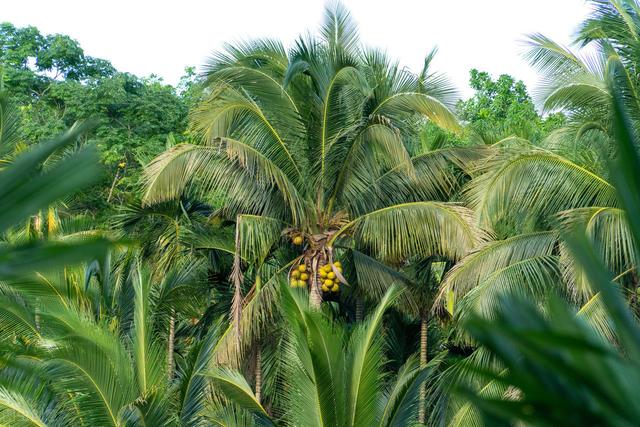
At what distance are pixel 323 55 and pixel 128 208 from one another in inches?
175

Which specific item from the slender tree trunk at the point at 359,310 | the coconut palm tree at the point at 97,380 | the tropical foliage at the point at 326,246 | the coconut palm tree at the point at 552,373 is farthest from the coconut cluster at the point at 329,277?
the coconut palm tree at the point at 552,373

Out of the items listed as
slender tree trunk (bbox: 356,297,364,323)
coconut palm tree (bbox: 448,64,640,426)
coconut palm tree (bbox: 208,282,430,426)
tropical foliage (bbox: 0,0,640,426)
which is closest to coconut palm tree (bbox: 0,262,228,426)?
tropical foliage (bbox: 0,0,640,426)

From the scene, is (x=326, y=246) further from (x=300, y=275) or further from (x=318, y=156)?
(x=318, y=156)

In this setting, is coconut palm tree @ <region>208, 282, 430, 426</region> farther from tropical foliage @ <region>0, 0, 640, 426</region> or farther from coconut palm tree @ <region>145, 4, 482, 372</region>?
coconut palm tree @ <region>145, 4, 482, 372</region>

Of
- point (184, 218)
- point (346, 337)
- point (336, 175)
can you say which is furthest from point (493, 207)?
point (184, 218)

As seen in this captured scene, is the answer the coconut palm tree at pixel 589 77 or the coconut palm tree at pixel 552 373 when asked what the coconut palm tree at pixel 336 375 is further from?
the coconut palm tree at pixel 552 373

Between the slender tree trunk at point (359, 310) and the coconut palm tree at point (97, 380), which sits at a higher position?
the coconut palm tree at point (97, 380)

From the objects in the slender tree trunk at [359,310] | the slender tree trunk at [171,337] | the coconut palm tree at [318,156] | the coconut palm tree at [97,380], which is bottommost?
the slender tree trunk at [171,337]

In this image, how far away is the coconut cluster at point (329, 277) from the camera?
15391 millimetres

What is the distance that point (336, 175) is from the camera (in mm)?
15828

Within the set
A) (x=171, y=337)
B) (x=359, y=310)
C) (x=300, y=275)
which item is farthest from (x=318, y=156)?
(x=171, y=337)

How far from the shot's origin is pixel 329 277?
15414 millimetres

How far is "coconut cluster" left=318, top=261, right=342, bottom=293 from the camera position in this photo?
15391mm

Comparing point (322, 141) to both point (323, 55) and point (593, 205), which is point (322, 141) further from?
point (593, 205)
